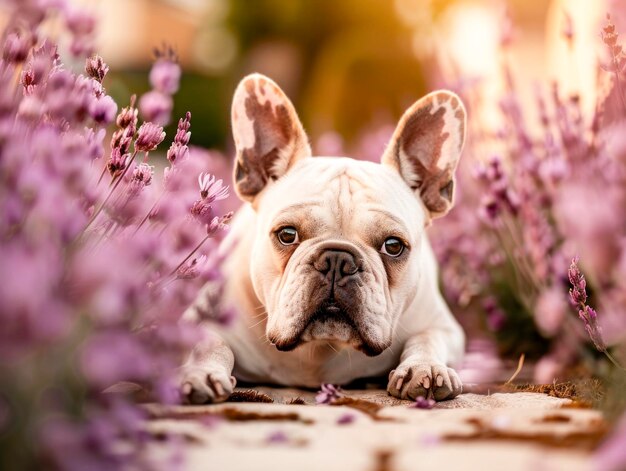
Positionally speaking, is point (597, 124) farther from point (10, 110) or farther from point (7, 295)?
point (7, 295)

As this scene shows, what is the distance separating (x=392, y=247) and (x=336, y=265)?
313 mm

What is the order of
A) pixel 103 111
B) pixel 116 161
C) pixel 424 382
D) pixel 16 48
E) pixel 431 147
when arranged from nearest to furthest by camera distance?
1. pixel 16 48
2. pixel 103 111
3. pixel 116 161
4. pixel 424 382
5. pixel 431 147

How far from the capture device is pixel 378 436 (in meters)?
1.85

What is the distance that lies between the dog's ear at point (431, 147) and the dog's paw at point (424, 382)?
2.55ft

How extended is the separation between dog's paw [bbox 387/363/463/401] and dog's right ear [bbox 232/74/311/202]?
0.97 m

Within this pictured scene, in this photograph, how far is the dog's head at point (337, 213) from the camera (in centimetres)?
255

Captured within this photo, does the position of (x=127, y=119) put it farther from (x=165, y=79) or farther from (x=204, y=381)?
(x=204, y=381)

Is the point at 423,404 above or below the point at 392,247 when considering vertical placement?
below

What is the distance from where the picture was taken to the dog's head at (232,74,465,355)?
8.36 feet

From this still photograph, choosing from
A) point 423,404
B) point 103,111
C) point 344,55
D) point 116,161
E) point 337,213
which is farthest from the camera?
point 344,55

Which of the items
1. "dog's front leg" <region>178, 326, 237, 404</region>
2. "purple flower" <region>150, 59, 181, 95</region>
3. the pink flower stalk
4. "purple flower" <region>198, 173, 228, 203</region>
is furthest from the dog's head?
"purple flower" <region>150, 59, 181, 95</region>

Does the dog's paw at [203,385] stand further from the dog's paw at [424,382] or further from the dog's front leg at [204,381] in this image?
the dog's paw at [424,382]

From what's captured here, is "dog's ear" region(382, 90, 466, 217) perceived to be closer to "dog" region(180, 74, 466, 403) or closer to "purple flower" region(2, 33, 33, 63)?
"dog" region(180, 74, 466, 403)

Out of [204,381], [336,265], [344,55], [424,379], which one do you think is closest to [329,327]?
[336,265]
